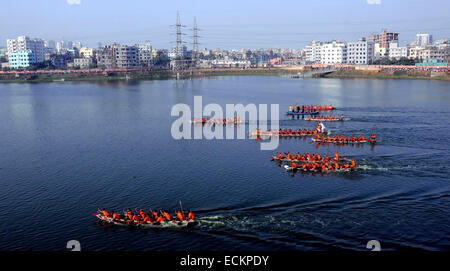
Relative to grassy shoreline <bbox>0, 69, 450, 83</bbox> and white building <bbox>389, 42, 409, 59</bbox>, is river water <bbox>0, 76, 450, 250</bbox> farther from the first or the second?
white building <bbox>389, 42, 409, 59</bbox>

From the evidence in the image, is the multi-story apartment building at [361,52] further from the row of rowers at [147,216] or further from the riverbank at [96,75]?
the row of rowers at [147,216]

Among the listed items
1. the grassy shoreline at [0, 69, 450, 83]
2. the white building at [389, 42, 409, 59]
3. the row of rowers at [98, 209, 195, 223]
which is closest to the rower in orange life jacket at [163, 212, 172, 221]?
the row of rowers at [98, 209, 195, 223]

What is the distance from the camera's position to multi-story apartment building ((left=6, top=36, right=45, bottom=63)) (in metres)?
162

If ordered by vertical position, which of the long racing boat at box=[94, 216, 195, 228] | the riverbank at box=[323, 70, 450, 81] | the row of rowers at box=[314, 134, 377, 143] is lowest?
the long racing boat at box=[94, 216, 195, 228]

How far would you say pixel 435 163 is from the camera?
27.0 metres

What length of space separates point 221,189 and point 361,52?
11832 cm

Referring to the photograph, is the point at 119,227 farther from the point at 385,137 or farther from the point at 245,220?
the point at 385,137

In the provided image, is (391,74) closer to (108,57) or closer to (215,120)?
(215,120)

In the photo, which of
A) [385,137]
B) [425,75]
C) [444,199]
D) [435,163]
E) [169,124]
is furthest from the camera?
[425,75]

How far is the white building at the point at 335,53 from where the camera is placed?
134000mm

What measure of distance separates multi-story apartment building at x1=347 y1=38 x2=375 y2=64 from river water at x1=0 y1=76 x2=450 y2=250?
9138 centimetres

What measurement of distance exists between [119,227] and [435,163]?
67.8 ft
